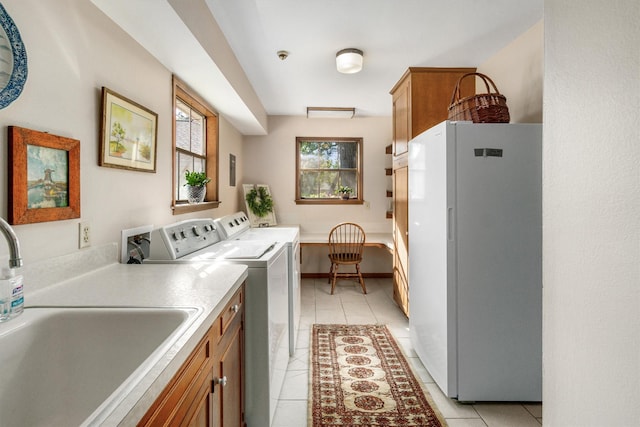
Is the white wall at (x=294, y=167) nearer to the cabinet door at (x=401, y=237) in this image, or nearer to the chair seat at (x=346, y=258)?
the chair seat at (x=346, y=258)

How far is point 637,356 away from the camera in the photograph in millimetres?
710

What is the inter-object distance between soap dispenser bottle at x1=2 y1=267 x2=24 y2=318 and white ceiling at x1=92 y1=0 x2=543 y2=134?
1133 millimetres

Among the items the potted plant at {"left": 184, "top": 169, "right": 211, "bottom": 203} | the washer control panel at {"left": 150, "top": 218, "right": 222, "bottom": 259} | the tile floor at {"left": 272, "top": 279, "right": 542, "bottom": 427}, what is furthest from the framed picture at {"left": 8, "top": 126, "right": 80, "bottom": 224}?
the tile floor at {"left": 272, "top": 279, "right": 542, "bottom": 427}

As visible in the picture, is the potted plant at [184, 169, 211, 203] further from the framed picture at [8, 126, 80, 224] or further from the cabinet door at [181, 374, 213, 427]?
the cabinet door at [181, 374, 213, 427]

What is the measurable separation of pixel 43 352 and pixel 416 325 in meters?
2.21

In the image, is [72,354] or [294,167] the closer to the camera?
[72,354]

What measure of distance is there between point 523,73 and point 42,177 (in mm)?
2953

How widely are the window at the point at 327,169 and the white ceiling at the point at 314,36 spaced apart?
1.47m

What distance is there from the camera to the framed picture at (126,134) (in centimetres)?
159

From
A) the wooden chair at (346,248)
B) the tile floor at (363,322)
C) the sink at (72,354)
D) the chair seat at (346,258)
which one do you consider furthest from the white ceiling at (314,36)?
the tile floor at (363,322)

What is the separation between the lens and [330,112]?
450cm

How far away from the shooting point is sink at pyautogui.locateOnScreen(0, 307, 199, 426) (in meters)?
0.86

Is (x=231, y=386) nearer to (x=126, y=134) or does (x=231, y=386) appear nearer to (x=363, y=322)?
(x=126, y=134)

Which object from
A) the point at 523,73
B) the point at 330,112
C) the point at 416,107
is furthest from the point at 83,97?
the point at 330,112
